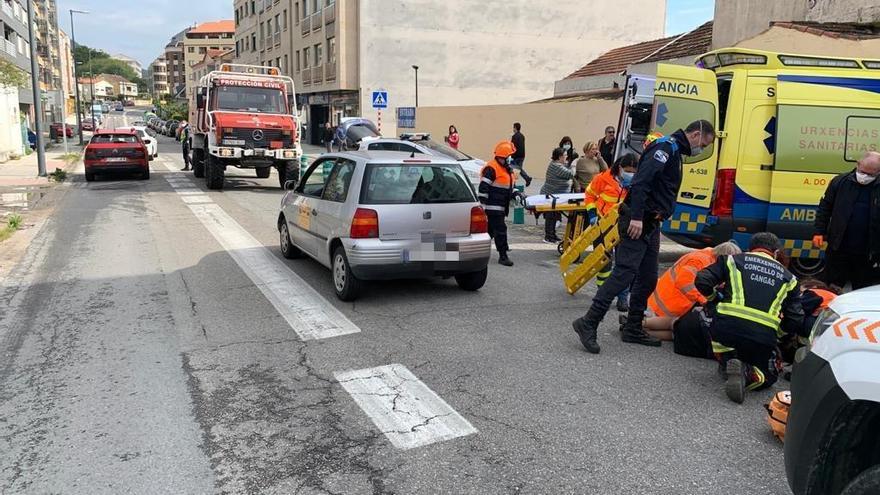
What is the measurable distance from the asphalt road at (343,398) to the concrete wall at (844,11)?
9.35m

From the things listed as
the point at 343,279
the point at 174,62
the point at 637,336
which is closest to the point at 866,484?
the point at 637,336

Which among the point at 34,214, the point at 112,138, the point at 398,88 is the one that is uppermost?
the point at 398,88

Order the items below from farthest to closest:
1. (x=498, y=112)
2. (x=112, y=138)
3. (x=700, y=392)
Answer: (x=498, y=112)
(x=112, y=138)
(x=700, y=392)

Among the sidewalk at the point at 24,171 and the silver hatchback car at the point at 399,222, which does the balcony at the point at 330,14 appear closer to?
the sidewalk at the point at 24,171

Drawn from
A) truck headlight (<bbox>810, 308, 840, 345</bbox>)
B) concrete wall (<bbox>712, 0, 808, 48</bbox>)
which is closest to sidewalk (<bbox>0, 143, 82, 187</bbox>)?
concrete wall (<bbox>712, 0, 808, 48</bbox>)

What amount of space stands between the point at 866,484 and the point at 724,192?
5868mm

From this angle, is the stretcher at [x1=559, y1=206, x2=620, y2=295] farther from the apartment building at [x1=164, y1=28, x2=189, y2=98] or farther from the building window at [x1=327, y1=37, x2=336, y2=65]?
the apartment building at [x1=164, y1=28, x2=189, y2=98]

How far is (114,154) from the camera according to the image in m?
18.6

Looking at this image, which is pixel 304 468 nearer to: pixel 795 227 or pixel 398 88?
pixel 795 227

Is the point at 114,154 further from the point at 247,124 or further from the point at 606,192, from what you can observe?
the point at 606,192

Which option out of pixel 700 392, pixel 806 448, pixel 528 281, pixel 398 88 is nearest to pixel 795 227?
pixel 528 281

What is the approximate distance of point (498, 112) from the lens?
24.2 metres

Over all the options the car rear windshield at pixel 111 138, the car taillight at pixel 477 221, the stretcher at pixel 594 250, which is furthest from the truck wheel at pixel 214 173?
the stretcher at pixel 594 250

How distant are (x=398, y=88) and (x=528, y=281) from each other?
31565mm
